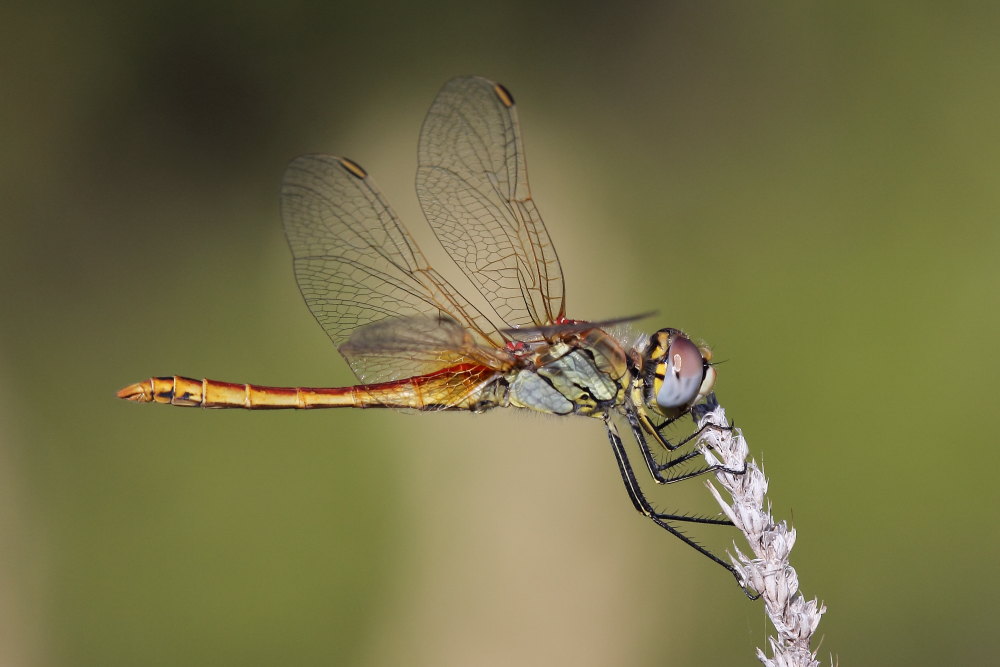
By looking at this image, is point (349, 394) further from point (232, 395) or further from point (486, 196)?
point (486, 196)

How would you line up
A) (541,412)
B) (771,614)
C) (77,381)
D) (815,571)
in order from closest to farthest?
(771,614) < (541,412) < (815,571) < (77,381)

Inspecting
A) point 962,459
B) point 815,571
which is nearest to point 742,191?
point 962,459

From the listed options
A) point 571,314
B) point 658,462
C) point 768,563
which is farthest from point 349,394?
point 571,314

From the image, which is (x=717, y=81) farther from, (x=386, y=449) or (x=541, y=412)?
(x=541, y=412)

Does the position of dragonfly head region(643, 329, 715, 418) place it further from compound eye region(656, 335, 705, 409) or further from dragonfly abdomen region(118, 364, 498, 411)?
dragonfly abdomen region(118, 364, 498, 411)

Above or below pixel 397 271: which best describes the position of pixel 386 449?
below

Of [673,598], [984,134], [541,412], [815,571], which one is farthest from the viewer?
[984,134]

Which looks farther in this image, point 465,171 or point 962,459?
point 962,459

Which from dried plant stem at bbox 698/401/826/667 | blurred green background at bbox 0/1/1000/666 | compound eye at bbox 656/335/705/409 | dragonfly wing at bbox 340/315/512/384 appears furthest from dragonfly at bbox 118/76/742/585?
blurred green background at bbox 0/1/1000/666
